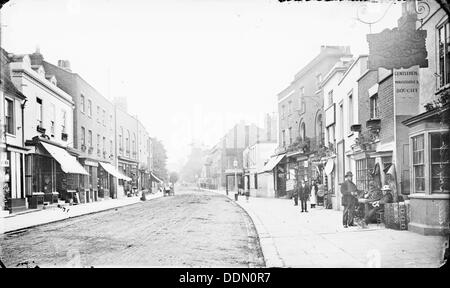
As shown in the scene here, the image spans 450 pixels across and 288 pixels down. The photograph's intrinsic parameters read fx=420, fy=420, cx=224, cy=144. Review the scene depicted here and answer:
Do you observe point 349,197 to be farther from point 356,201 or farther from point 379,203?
point 379,203

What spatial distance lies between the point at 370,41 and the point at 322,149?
682 cm

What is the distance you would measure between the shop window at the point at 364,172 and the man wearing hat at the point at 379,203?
1.09 feet

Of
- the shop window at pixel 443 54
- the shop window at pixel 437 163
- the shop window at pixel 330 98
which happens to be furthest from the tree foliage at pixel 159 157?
the shop window at pixel 443 54

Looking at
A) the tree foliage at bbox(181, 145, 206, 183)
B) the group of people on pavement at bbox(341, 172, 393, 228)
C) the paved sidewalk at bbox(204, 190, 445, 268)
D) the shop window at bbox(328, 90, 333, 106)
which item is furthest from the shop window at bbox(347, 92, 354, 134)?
the tree foliage at bbox(181, 145, 206, 183)

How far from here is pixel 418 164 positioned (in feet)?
22.3

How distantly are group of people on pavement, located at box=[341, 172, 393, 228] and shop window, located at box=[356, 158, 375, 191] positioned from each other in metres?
0.15

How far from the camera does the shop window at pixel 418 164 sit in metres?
6.73

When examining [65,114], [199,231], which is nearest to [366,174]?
[199,231]

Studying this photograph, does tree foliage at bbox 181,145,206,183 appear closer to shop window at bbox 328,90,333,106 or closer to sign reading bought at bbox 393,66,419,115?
shop window at bbox 328,90,333,106

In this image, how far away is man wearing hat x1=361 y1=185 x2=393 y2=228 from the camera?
26.2 feet

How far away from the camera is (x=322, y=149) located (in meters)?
11.5

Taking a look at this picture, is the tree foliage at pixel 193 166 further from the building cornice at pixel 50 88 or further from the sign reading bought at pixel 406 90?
the sign reading bought at pixel 406 90
